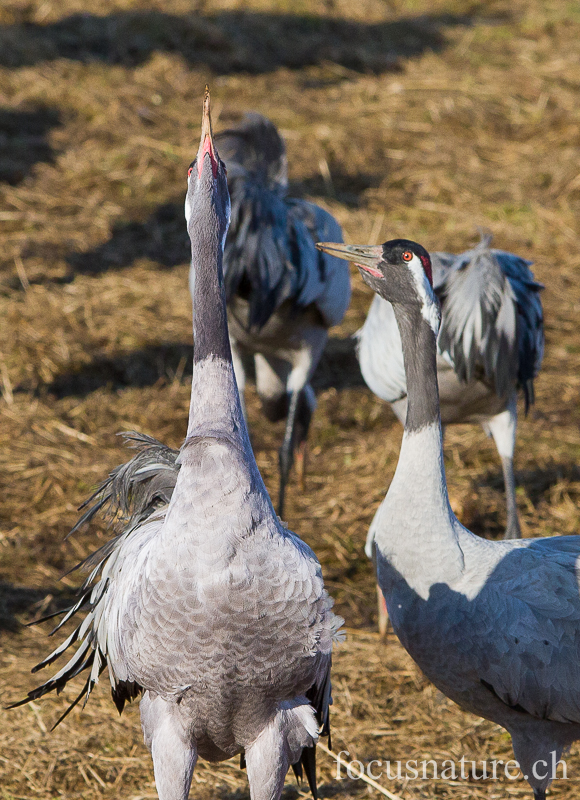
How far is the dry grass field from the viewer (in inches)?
140

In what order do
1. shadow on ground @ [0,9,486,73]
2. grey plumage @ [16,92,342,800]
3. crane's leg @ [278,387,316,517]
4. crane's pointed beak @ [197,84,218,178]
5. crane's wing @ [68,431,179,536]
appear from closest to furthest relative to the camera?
grey plumage @ [16,92,342,800] < crane's pointed beak @ [197,84,218,178] < crane's wing @ [68,431,179,536] < crane's leg @ [278,387,316,517] < shadow on ground @ [0,9,486,73]

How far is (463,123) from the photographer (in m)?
9.12

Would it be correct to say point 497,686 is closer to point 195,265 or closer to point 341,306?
point 195,265

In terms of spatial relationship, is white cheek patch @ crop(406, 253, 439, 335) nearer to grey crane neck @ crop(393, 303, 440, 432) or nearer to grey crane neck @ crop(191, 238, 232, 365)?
grey crane neck @ crop(393, 303, 440, 432)

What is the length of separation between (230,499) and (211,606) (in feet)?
0.78

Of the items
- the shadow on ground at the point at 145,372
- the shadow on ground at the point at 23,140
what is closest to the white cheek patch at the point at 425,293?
the shadow on ground at the point at 145,372

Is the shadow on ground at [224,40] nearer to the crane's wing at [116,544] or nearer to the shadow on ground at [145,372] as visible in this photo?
the shadow on ground at [145,372]

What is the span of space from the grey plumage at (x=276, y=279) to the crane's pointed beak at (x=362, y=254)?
1.55 metres

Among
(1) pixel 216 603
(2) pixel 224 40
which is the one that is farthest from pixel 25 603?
(2) pixel 224 40

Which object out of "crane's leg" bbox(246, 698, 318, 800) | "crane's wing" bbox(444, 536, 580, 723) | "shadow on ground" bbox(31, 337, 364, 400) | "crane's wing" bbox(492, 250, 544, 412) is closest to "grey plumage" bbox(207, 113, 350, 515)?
"shadow on ground" bbox(31, 337, 364, 400)

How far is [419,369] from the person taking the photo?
3047 millimetres

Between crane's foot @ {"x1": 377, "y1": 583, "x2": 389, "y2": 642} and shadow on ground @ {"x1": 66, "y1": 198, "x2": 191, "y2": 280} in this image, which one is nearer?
crane's foot @ {"x1": 377, "y1": 583, "x2": 389, "y2": 642}

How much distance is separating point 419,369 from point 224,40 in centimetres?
800

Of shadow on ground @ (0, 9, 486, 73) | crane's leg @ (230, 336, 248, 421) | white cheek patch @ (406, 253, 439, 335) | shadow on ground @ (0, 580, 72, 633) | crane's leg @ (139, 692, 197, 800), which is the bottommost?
shadow on ground @ (0, 580, 72, 633)
